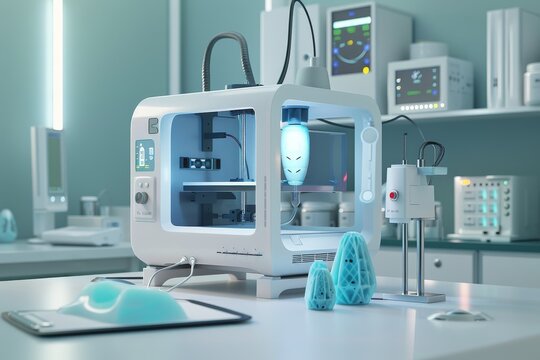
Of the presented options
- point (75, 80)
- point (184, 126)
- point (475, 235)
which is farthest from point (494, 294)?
point (75, 80)

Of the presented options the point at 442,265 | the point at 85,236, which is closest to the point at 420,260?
the point at 442,265

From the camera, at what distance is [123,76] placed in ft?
15.6

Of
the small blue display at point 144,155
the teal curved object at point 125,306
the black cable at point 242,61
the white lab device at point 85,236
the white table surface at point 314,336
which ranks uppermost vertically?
the black cable at point 242,61

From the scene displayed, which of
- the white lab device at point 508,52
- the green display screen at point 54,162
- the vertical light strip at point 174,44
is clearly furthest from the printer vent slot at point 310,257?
the vertical light strip at point 174,44

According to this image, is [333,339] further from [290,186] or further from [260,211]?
[290,186]

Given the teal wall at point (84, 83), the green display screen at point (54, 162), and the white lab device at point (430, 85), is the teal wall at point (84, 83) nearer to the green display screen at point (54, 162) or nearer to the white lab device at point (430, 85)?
the green display screen at point (54, 162)

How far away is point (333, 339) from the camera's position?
3.57ft

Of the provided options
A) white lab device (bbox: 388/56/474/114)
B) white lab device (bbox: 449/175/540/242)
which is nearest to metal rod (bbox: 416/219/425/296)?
white lab device (bbox: 449/175/540/242)

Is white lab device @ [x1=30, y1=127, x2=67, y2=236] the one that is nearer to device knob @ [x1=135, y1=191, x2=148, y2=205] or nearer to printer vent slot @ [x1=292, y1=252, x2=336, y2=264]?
device knob @ [x1=135, y1=191, x2=148, y2=205]

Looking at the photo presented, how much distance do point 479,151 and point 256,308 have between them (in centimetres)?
267

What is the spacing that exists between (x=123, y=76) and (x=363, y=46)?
5.13ft

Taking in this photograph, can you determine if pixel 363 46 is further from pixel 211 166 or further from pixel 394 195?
pixel 394 195

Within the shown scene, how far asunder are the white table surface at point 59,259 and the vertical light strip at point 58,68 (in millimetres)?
838

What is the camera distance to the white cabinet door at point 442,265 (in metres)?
3.30
